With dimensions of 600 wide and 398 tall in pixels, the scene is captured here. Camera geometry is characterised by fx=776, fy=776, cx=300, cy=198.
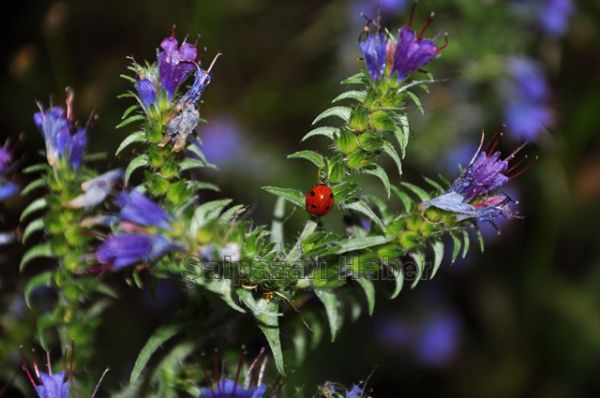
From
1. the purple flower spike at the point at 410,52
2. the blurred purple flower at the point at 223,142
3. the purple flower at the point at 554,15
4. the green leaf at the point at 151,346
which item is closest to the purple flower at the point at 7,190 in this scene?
the green leaf at the point at 151,346

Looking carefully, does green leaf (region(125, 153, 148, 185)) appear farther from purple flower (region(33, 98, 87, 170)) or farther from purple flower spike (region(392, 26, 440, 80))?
purple flower spike (region(392, 26, 440, 80))

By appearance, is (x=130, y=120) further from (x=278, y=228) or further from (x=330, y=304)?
(x=330, y=304)

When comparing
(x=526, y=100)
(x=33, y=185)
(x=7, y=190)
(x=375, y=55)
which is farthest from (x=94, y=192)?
(x=526, y=100)

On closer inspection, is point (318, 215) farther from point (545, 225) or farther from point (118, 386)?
point (545, 225)

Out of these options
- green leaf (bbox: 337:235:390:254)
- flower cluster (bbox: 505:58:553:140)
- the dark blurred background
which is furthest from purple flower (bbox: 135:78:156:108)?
flower cluster (bbox: 505:58:553:140)

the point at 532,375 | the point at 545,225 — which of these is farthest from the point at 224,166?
the point at 532,375

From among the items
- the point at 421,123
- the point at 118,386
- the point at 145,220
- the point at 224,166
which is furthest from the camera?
the point at 224,166
